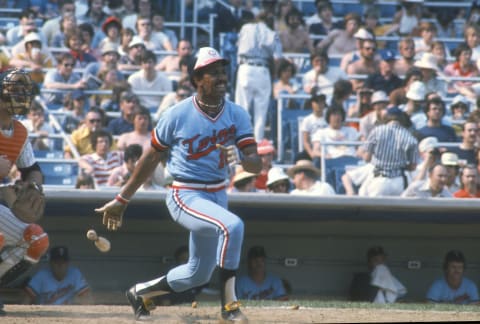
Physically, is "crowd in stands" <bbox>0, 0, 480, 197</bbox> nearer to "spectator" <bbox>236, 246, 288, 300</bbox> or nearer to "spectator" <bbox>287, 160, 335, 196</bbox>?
"spectator" <bbox>287, 160, 335, 196</bbox>

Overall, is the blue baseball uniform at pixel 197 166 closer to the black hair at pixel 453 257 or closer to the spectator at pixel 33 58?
the black hair at pixel 453 257

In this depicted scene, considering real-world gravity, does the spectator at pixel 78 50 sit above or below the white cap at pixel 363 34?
below

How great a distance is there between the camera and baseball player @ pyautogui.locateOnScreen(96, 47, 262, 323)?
21.1 feet

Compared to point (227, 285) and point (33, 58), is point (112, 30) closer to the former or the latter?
point (33, 58)

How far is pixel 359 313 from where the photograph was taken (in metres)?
7.52

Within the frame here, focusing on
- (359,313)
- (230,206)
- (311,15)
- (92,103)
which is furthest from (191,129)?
(311,15)

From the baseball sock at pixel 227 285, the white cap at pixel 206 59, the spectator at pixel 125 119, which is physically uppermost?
the white cap at pixel 206 59

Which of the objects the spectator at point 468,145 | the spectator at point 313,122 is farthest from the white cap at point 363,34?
the spectator at point 468,145

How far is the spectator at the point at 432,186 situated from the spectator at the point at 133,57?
157 inches

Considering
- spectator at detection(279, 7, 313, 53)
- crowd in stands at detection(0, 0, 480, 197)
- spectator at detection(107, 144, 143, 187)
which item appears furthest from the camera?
spectator at detection(279, 7, 313, 53)

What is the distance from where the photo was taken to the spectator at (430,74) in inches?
500

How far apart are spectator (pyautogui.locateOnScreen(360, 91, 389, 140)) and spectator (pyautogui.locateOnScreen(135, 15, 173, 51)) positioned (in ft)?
9.89

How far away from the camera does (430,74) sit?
1275 cm

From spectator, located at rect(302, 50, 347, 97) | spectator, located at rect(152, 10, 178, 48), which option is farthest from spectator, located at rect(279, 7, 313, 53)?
spectator, located at rect(152, 10, 178, 48)
